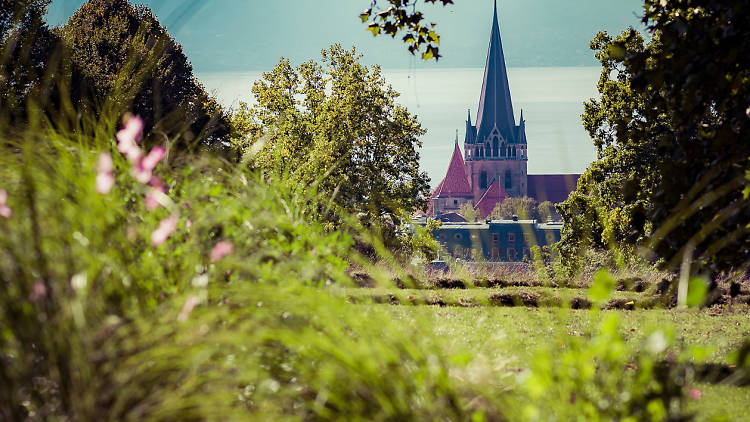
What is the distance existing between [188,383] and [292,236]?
6.12 ft

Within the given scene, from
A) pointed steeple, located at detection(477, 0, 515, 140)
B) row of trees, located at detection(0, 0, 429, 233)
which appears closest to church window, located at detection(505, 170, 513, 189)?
pointed steeple, located at detection(477, 0, 515, 140)

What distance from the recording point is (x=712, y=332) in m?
10.1

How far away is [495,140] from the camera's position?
133375mm

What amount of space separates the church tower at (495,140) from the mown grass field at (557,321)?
91.2m

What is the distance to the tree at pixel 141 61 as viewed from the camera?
2798cm

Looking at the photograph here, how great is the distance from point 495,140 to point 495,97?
19.3 metres

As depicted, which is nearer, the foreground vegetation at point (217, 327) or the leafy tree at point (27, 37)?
the foreground vegetation at point (217, 327)

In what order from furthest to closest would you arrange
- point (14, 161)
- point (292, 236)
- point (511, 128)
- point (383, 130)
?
1. point (511, 128)
2. point (383, 130)
3. point (292, 236)
4. point (14, 161)

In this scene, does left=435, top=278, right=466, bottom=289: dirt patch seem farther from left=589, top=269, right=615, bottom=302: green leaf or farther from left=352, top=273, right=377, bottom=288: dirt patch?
left=589, top=269, right=615, bottom=302: green leaf

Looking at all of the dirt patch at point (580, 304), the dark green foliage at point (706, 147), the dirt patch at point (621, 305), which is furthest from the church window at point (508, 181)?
the dark green foliage at point (706, 147)

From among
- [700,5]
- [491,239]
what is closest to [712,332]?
[700,5]

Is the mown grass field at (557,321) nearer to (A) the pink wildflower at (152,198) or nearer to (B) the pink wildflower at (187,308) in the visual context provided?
(A) the pink wildflower at (152,198)

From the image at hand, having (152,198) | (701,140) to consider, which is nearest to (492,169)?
(701,140)

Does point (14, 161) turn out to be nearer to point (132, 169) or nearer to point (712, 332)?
point (132, 169)
